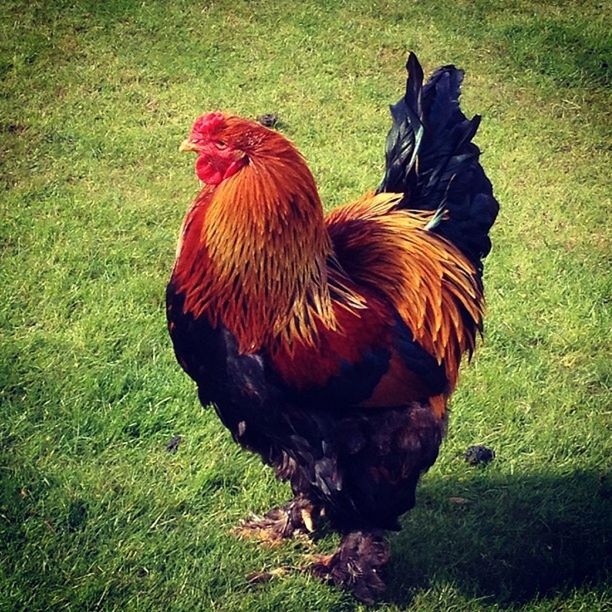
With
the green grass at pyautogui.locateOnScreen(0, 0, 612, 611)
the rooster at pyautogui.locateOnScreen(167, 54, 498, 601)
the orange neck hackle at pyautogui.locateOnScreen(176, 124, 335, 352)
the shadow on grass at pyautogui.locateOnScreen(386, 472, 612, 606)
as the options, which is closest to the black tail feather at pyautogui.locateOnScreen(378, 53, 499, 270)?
the rooster at pyautogui.locateOnScreen(167, 54, 498, 601)

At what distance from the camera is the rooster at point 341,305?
9.50ft

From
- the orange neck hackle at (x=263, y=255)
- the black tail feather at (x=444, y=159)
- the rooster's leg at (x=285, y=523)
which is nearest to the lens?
the orange neck hackle at (x=263, y=255)

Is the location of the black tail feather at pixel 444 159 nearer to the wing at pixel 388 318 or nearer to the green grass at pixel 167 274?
the wing at pixel 388 318

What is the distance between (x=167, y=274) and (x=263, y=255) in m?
2.31

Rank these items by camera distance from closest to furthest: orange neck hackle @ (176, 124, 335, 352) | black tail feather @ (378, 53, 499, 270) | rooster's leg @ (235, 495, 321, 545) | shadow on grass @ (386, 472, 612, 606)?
1. orange neck hackle @ (176, 124, 335, 352)
2. black tail feather @ (378, 53, 499, 270)
3. shadow on grass @ (386, 472, 612, 606)
4. rooster's leg @ (235, 495, 321, 545)

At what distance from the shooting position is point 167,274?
508 cm

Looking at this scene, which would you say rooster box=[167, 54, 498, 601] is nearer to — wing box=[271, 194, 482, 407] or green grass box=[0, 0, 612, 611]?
wing box=[271, 194, 482, 407]

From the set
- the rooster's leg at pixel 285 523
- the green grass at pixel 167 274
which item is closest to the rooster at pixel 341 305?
the rooster's leg at pixel 285 523

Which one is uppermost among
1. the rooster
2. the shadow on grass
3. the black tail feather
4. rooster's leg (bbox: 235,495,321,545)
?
the black tail feather

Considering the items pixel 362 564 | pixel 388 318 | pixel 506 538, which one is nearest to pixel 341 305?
pixel 388 318

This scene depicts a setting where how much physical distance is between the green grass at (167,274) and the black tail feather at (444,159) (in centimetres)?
127

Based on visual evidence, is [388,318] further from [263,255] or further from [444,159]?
[444,159]

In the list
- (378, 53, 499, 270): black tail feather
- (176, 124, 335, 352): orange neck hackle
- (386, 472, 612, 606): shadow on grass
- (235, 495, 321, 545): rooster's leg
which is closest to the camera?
(176, 124, 335, 352): orange neck hackle

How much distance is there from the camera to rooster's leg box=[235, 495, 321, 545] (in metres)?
3.63
